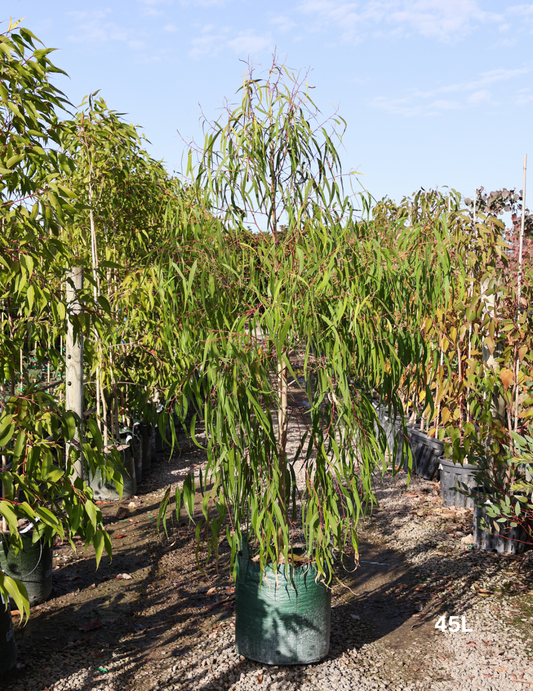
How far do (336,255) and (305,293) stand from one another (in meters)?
0.29

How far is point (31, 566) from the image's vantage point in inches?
131

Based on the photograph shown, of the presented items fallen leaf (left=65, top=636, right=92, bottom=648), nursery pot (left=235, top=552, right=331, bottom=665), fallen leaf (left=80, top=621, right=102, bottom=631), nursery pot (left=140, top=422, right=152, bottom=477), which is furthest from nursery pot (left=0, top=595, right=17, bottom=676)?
nursery pot (left=140, top=422, right=152, bottom=477)

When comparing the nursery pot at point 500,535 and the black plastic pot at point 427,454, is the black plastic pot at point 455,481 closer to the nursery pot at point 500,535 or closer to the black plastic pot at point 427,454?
the black plastic pot at point 427,454

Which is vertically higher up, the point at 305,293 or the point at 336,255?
the point at 336,255

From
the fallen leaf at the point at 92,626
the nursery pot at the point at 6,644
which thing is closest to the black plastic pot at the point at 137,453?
the fallen leaf at the point at 92,626

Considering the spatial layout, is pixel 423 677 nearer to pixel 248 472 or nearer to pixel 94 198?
pixel 248 472

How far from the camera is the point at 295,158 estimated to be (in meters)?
2.45

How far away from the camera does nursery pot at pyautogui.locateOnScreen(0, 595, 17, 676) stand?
2.60m

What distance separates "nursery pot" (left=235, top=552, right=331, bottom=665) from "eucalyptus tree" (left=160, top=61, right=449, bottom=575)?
172 millimetres

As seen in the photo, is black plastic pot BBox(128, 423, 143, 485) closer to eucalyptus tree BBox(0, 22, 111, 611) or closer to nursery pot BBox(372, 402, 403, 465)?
nursery pot BBox(372, 402, 403, 465)

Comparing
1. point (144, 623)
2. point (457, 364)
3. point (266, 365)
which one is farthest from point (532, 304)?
point (144, 623)

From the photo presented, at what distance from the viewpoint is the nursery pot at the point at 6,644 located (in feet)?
8.52

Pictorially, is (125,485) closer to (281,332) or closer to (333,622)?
(333,622)

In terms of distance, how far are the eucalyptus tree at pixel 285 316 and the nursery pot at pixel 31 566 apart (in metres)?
1.36
